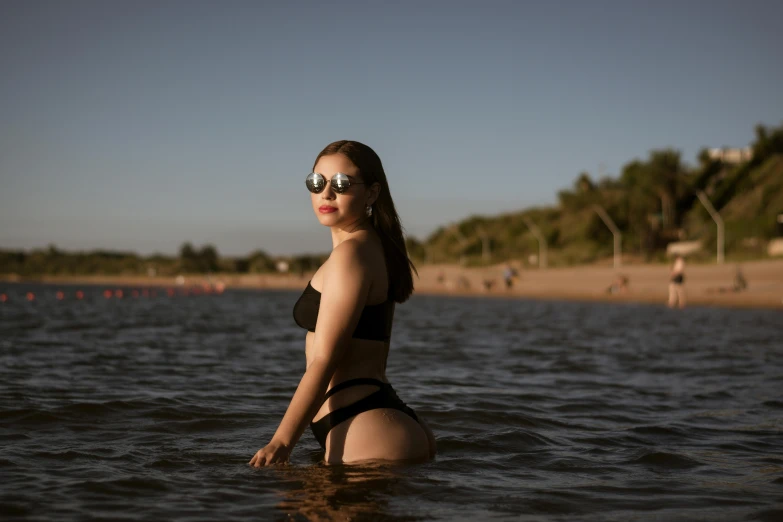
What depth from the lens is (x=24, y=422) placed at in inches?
260

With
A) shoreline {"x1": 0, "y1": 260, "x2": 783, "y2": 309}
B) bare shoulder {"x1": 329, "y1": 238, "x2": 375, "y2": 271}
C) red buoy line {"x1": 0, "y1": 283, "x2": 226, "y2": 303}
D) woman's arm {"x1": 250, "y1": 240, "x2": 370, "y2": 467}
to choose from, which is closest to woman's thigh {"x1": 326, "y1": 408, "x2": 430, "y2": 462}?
woman's arm {"x1": 250, "y1": 240, "x2": 370, "y2": 467}

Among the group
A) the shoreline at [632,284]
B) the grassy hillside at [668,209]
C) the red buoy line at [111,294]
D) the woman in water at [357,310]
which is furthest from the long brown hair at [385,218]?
the grassy hillside at [668,209]

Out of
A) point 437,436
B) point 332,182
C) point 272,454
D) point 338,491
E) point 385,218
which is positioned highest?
point 332,182

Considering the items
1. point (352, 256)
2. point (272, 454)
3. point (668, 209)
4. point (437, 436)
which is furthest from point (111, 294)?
point (352, 256)

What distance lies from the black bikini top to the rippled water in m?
0.73

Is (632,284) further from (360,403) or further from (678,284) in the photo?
(360,403)

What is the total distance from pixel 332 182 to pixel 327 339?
81 centimetres

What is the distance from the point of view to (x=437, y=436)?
248 inches

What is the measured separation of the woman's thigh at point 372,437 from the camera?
442 cm

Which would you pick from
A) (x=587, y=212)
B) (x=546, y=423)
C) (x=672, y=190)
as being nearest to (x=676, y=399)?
(x=546, y=423)

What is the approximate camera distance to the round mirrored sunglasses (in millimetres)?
4320

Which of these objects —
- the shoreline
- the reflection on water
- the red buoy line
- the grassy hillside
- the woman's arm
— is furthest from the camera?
the grassy hillside

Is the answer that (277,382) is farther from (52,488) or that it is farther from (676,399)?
(52,488)

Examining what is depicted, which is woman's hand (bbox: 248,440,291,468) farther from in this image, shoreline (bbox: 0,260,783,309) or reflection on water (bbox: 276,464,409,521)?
shoreline (bbox: 0,260,783,309)
